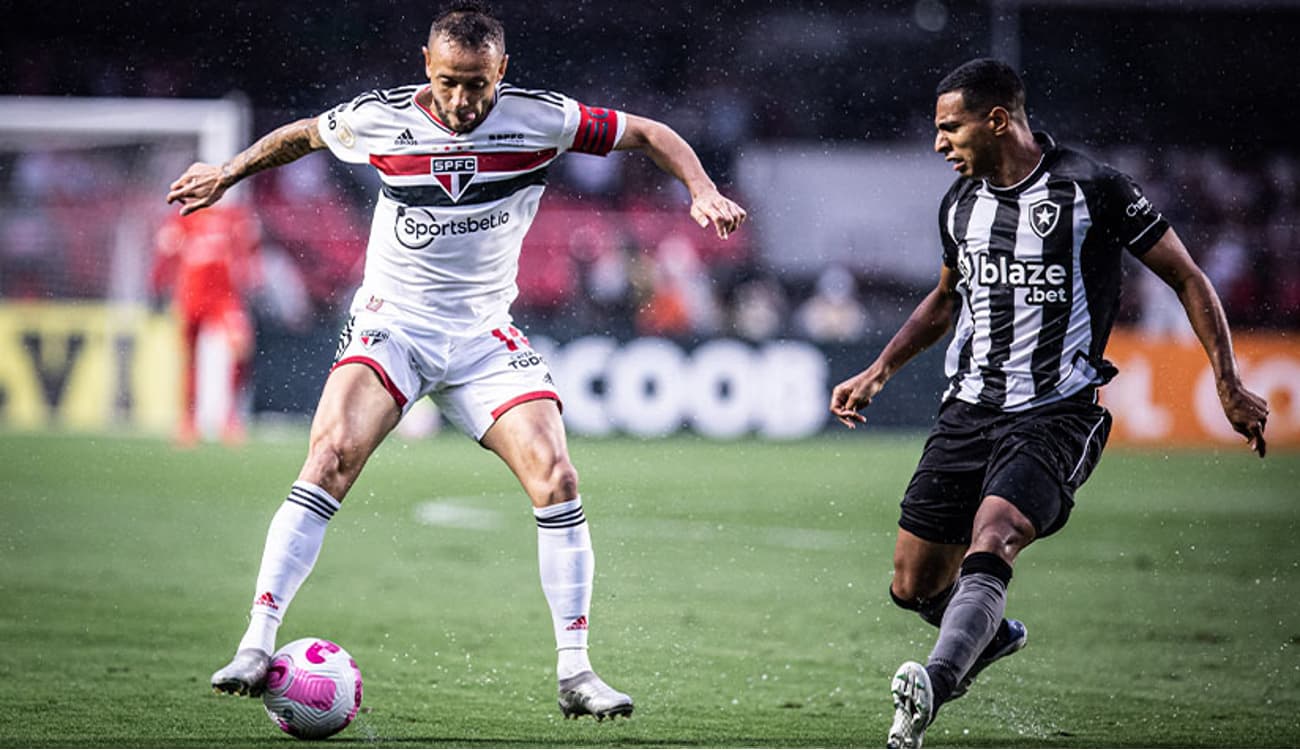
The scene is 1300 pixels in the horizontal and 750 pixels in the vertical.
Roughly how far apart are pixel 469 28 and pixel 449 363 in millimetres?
1021

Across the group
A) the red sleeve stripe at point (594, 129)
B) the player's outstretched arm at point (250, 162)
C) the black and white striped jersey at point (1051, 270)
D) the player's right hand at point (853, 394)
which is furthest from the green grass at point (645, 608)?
the red sleeve stripe at point (594, 129)

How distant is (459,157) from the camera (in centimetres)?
543

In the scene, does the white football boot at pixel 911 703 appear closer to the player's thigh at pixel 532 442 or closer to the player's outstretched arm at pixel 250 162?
the player's thigh at pixel 532 442

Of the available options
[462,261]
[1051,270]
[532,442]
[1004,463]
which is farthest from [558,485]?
[1051,270]

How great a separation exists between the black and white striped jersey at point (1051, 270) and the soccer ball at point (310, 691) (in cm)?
202

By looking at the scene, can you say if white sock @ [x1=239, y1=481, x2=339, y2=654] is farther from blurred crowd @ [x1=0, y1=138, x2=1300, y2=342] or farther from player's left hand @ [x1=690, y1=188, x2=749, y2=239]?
blurred crowd @ [x1=0, y1=138, x2=1300, y2=342]

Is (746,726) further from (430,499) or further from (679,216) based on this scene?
(679,216)

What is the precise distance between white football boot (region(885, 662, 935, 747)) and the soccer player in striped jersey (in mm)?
495

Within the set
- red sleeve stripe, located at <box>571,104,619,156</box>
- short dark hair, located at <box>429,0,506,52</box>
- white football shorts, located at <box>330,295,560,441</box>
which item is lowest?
white football shorts, located at <box>330,295,560,441</box>

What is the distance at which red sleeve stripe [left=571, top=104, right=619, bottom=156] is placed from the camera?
553cm

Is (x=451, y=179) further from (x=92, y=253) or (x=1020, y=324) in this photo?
(x=92, y=253)

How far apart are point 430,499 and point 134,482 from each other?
2171 millimetres

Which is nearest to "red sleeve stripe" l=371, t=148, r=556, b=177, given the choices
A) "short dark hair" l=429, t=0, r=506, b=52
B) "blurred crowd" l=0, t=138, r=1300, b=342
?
"short dark hair" l=429, t=0, r=506, b=52

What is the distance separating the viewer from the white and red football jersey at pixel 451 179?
17.8 feet
